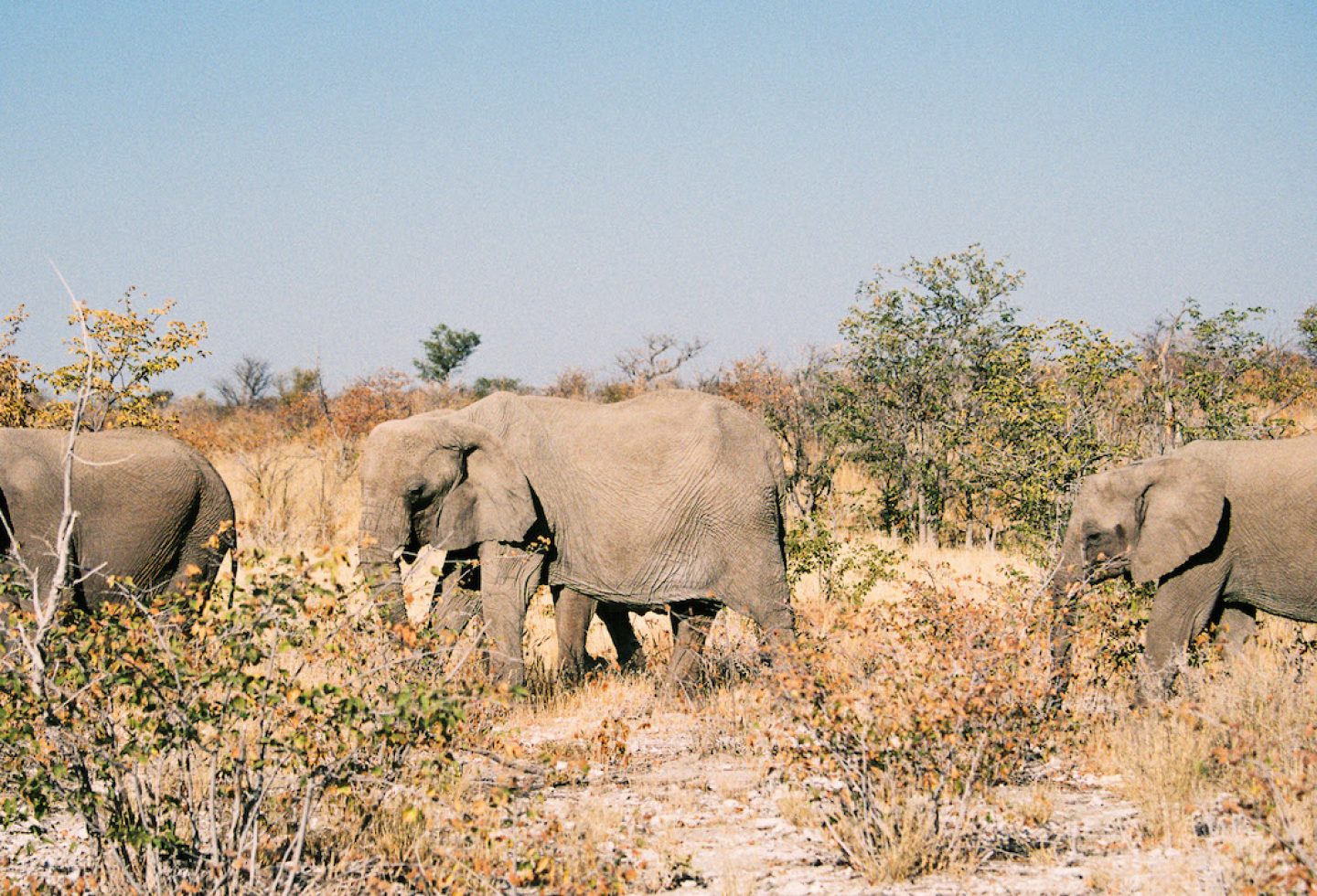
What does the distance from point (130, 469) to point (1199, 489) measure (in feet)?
24.7

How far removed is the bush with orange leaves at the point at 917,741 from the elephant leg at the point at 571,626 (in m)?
3.83

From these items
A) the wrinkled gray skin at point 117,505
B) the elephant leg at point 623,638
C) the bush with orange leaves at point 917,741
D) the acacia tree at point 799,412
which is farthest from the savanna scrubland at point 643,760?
the acacia tree at point 799,412

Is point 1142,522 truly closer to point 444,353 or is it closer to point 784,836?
point 784,836

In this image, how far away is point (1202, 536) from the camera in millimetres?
8633

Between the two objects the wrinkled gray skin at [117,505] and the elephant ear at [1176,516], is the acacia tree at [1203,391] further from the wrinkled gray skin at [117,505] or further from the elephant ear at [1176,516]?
the wrinkled gray skin at [117,505]

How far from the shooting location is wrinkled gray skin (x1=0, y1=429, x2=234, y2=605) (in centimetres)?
831

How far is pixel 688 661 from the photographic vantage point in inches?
375

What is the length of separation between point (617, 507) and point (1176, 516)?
3950mm

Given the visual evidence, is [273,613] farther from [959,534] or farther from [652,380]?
[652,380]

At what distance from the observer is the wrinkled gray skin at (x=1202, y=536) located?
8.62 m

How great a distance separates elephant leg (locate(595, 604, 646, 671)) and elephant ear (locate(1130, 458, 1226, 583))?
13.1 ft

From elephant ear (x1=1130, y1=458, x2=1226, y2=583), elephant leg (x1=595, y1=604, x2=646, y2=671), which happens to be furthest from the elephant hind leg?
elephant ear (x1=1130, y1=458, x2=1226, y2=583)

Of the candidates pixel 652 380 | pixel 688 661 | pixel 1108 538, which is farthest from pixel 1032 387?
pixel 652 380

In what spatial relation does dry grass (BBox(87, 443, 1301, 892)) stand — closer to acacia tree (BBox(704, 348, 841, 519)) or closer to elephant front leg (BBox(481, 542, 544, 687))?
elephant front leg (BBox(481, 542, 544, 687))
